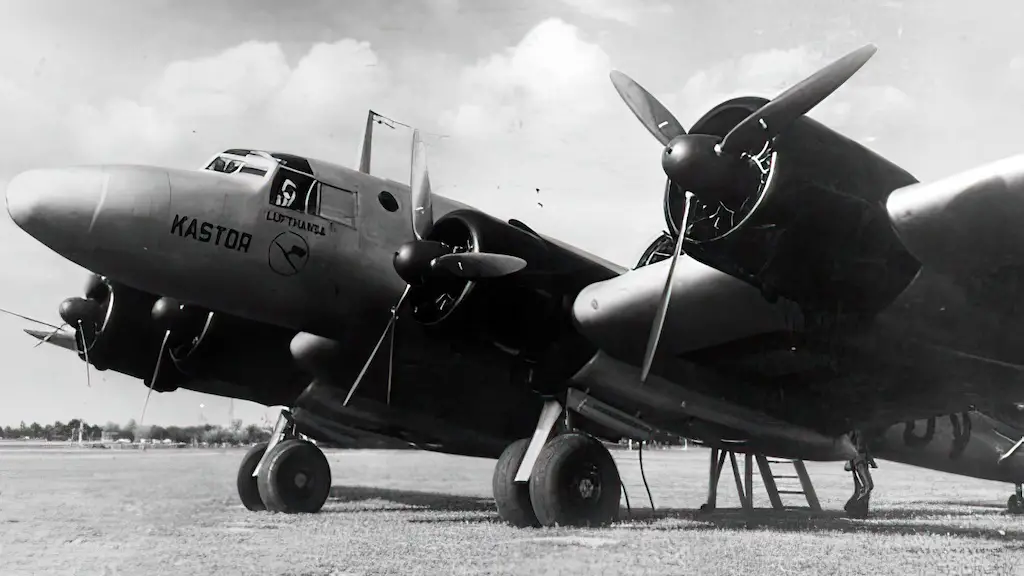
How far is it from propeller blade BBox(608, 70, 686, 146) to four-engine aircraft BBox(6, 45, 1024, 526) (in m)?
0.02

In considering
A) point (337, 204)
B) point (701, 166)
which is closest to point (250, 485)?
point (337, 204)

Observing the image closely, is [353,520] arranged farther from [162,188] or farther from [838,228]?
[838,228]

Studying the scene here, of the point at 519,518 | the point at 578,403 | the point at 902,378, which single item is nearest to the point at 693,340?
the point at 578,403

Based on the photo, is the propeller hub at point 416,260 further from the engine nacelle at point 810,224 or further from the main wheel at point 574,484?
the engine nacelle at point 810,224

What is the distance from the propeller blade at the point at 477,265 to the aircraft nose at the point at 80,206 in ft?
10.1

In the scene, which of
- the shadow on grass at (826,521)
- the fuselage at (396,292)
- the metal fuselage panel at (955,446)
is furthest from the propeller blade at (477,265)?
the metal fuselage panel at (955,446)

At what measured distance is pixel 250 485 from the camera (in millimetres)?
13117

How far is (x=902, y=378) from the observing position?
902 cm

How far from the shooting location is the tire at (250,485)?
42.2 feet

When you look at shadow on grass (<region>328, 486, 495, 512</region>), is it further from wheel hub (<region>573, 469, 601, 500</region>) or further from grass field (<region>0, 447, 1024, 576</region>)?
wheel hub (<region>573, 469, 601, 500</region>)

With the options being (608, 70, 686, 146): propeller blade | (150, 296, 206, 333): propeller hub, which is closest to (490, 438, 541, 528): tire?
(608, 70, 686, 146): propeller blade

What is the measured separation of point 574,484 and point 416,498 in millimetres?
6954

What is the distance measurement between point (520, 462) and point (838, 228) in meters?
4.61

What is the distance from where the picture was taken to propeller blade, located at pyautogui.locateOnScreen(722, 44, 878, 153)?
22.4 ft
